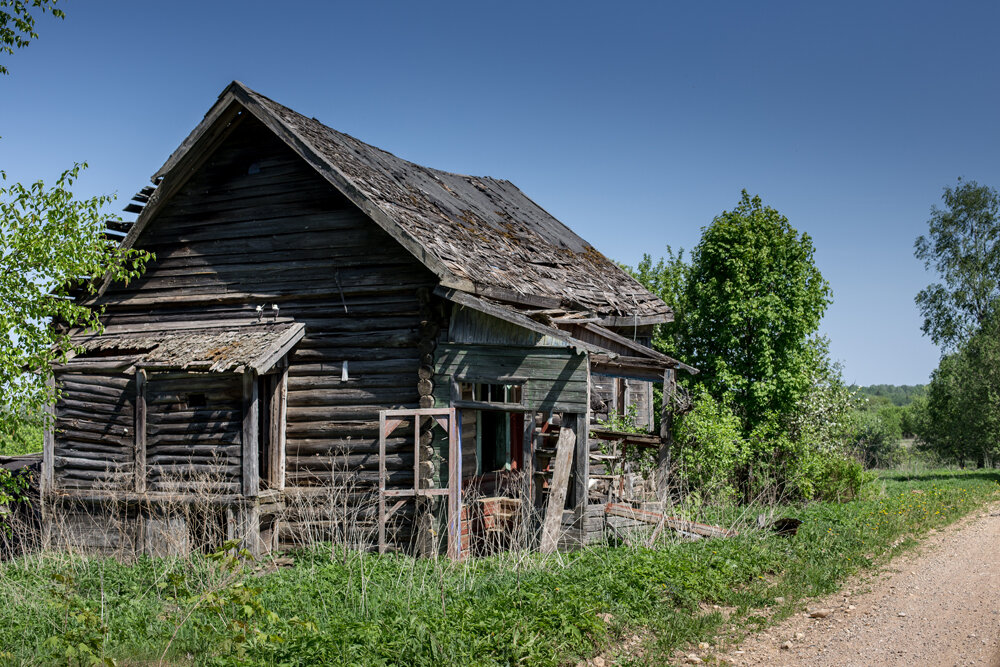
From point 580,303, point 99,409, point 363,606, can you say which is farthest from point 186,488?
point 580,303

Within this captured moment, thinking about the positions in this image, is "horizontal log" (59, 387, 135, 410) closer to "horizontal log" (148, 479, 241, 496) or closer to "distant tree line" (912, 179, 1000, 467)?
"horizontal log" (148, 479, 241, 496)

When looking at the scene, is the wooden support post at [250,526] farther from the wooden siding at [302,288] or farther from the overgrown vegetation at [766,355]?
the overgrown vegetation at [766,355]

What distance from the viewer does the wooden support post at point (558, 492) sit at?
962 centimetres

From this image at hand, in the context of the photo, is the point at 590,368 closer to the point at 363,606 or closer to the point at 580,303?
the point at 580,303

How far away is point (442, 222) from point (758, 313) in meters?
7.63

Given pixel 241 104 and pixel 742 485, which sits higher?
pixel 241 104

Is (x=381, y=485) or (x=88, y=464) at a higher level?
(x=88, y=464)

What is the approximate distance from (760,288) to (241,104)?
11.1 metres

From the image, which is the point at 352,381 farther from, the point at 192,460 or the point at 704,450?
the point at 704,450

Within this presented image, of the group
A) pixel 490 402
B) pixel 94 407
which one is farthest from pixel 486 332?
pixel 94 407

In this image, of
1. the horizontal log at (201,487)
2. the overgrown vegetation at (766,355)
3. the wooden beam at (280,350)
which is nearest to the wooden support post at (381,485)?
the wooden beam at (280,350)

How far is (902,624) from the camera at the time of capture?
763 cm

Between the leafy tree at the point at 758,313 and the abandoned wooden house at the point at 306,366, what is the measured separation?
17.1ft

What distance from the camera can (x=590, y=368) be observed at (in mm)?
10508
